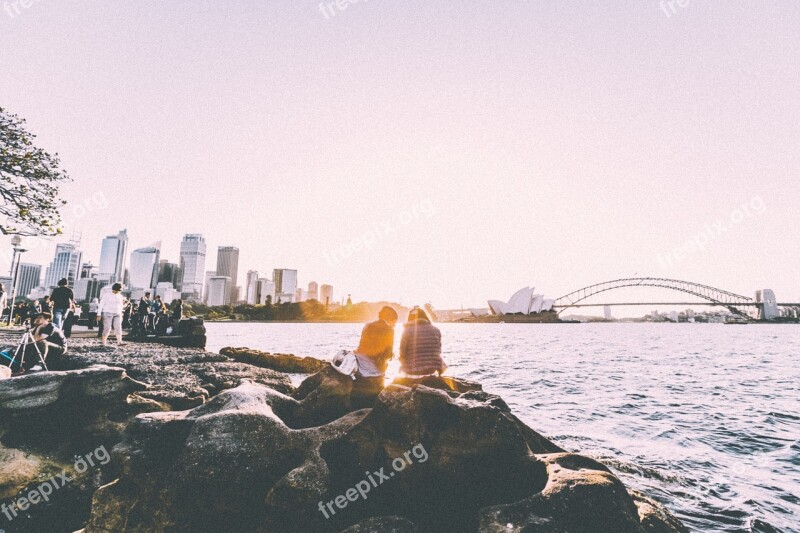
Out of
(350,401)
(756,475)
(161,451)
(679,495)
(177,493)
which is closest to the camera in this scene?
(177,493)

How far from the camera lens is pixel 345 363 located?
7133 mm

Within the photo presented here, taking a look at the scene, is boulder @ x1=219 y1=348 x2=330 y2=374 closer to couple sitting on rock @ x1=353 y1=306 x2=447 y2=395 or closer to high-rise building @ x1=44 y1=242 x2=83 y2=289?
couple sitting on rock @ x1=353 y1=306 x2=447 y2=395

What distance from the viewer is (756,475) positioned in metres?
8.89

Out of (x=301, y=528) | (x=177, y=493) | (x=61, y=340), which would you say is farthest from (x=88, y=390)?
(x=301, y=528)

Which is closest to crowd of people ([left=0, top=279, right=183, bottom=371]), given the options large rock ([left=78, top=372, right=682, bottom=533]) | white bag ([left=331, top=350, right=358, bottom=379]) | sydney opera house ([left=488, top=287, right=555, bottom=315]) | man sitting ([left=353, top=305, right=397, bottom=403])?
large rock ([left=78, top=372, right=682, bottom=533])

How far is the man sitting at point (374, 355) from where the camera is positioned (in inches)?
286

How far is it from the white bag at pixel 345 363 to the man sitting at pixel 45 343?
7677 millimetres

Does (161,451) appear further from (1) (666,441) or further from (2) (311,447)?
(1) (666,441)

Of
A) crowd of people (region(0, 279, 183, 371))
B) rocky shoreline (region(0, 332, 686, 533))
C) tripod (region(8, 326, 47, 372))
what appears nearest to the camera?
rocky shoreline (region(0, 332, 686, 533))

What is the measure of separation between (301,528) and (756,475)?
10553mm

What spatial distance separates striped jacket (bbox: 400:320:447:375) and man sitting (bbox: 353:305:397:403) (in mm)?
347

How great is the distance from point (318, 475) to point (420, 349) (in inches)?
137

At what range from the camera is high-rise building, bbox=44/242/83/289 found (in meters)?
94.6

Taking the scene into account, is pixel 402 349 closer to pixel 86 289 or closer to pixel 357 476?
pixel 357 476
